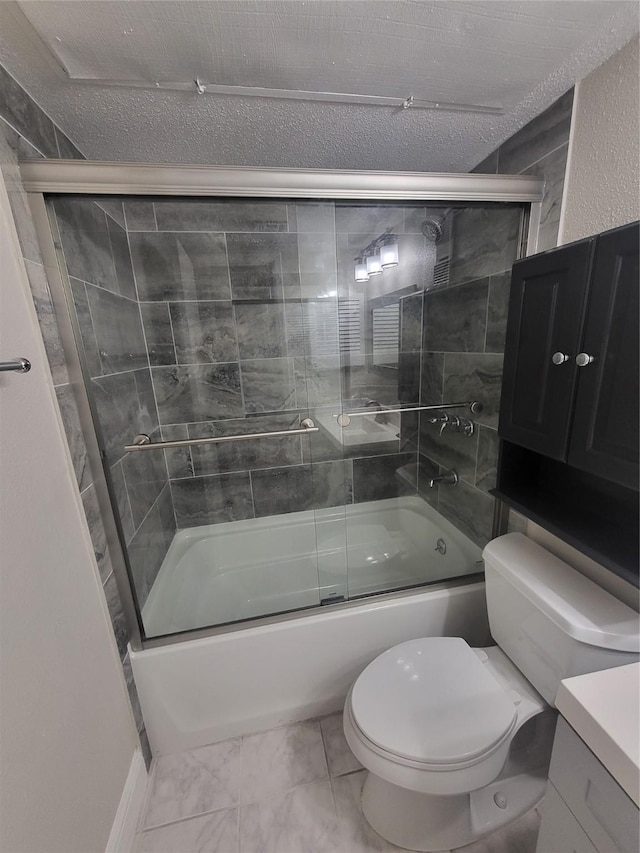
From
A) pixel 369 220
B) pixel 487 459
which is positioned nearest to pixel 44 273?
pixel 369 220

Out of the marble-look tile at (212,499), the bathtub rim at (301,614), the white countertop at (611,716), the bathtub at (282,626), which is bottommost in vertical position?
the bathtub at (282,626)

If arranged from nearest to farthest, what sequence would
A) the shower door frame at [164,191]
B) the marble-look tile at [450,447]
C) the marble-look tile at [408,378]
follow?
the shower door frame at [164,191], the marble-look tile at [450,447], the marble-look tile at [408,378]

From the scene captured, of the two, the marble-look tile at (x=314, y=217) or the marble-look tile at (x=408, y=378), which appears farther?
the marble-look tile at (x=408, y=378)

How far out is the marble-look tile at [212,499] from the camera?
1967 mm

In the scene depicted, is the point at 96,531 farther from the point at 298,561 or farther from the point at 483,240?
the point at 483,240

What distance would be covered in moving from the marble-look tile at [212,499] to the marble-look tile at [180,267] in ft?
3.36

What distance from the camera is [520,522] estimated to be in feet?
4.47

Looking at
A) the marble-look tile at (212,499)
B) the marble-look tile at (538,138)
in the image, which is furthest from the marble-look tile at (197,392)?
the marble-look tile at (538,138)

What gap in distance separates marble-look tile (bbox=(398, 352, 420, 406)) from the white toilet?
100 cm

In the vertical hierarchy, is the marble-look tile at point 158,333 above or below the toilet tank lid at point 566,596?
above

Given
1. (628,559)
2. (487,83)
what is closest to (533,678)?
(628,559)

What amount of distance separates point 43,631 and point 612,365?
1414 mm

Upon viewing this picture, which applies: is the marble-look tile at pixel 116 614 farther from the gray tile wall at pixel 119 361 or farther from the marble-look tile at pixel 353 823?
the marble-look tile at pixel 353 823

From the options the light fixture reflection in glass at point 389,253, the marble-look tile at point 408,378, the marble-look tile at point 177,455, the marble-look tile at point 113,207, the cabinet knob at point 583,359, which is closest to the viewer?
the cabinet knob at point 583,359
